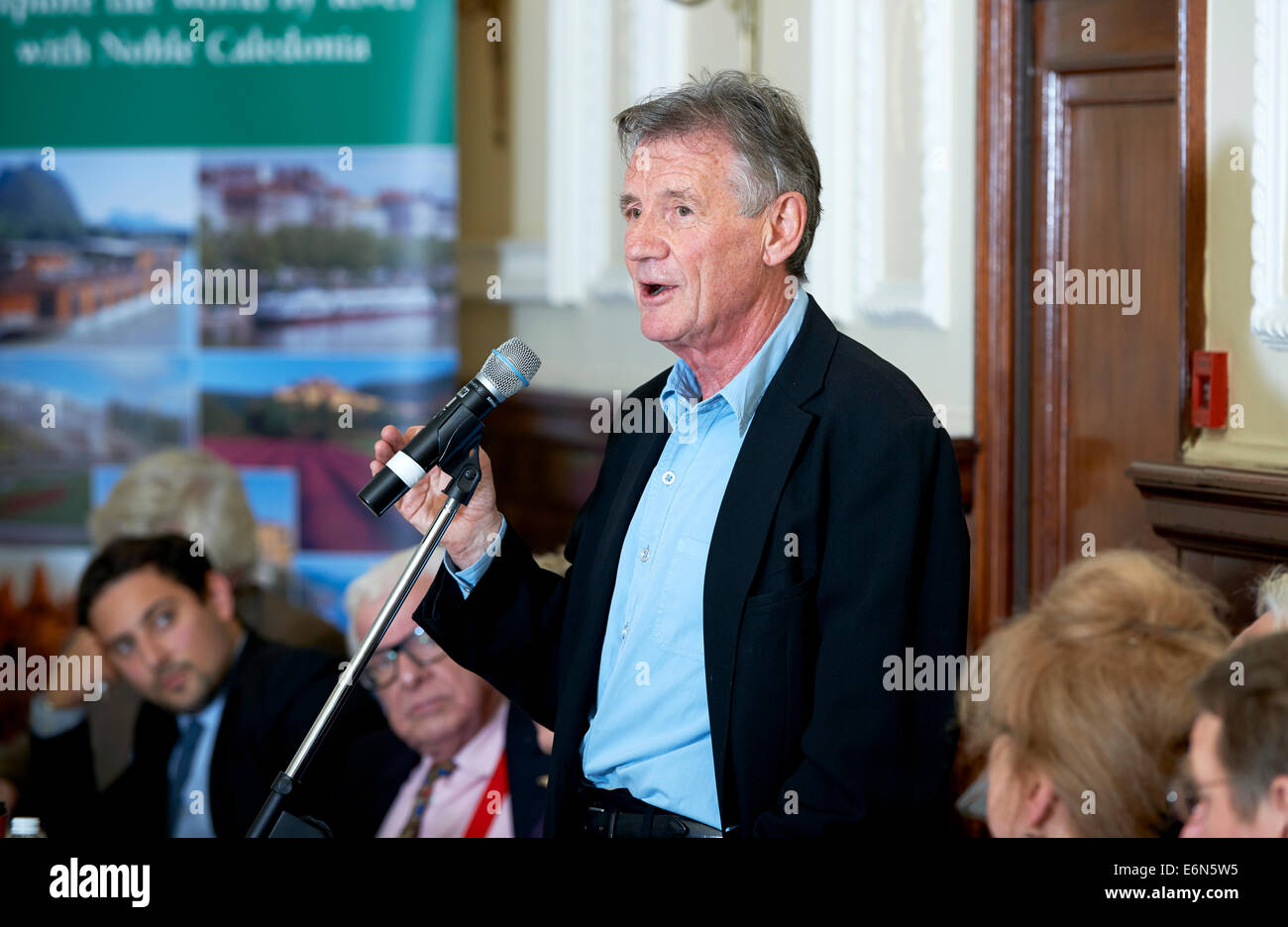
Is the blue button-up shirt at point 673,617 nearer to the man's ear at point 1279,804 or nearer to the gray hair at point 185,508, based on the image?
the man's ear at point 1279,804

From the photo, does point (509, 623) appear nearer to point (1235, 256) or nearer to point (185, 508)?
point (1235, 256)

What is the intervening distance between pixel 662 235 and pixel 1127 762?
928 mm

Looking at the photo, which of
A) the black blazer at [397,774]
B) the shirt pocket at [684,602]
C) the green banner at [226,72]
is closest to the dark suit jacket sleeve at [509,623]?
the shirt pocket at [684,602]

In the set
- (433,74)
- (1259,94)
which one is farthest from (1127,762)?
(433,74)

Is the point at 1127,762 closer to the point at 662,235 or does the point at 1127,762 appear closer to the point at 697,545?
the point at 697,545

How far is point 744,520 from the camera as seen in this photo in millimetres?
1890

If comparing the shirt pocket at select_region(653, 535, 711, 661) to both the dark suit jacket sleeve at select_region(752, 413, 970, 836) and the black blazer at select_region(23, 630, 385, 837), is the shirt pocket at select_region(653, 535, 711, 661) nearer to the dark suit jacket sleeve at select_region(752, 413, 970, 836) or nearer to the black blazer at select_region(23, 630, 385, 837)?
the dark suit jacket sleeve at select_region(752, 413, 970, 836)

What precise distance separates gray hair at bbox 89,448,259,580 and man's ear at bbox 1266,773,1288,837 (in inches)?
135

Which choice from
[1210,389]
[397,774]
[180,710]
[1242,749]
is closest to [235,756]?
[180,710]

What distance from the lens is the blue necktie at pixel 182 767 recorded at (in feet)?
12.0

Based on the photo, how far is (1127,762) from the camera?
1.48 metres

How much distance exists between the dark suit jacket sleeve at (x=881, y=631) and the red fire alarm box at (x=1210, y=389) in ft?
3.89

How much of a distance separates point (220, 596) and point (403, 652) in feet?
2.47

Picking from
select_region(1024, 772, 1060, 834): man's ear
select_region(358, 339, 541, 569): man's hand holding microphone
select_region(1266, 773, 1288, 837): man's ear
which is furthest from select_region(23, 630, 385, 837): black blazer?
select_region(1266, 773, 1288, 837): man's ear
